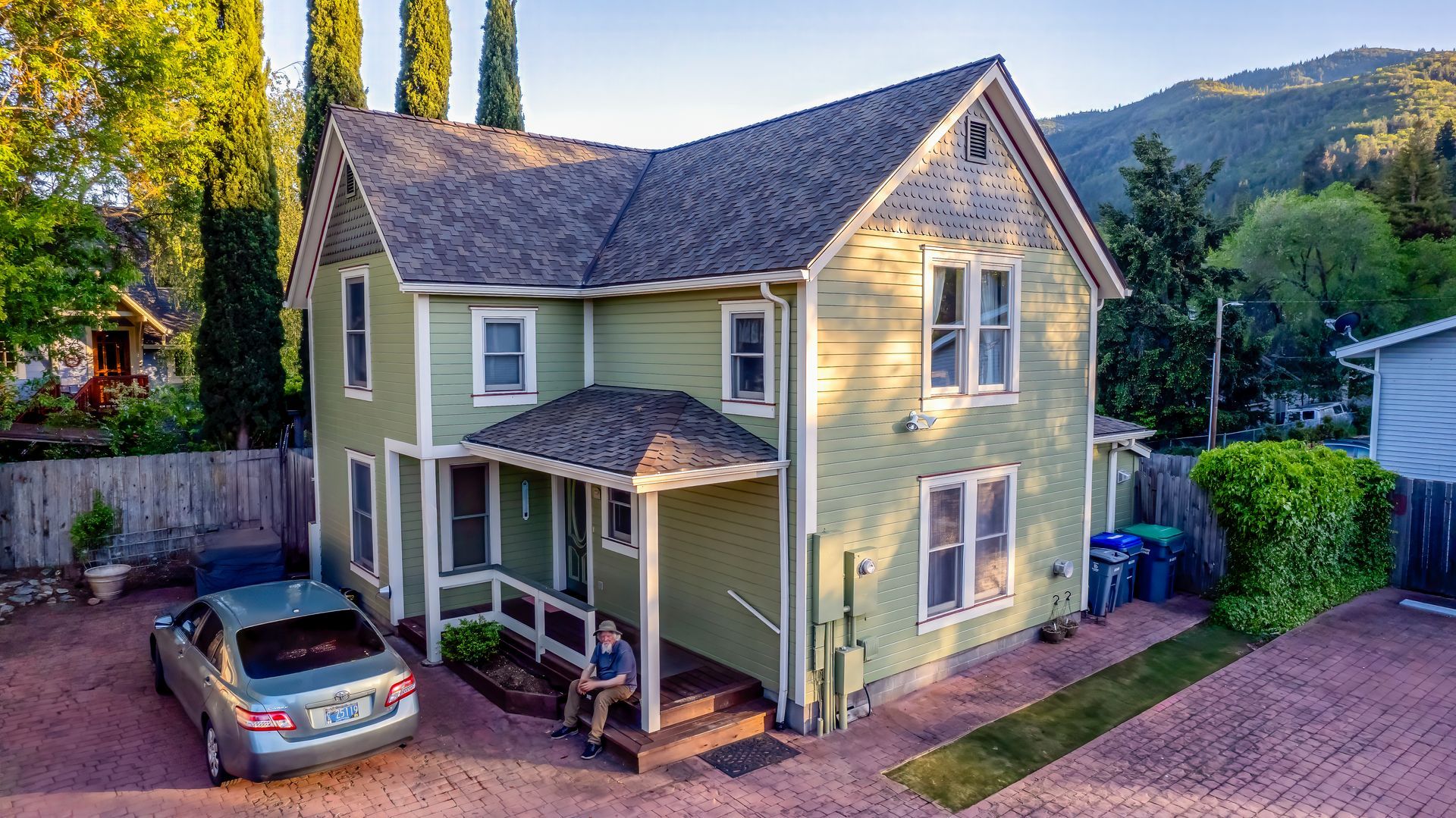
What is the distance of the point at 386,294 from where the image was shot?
11805 mm

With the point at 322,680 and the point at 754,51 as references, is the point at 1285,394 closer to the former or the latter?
the point at 754,51

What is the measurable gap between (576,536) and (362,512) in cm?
342

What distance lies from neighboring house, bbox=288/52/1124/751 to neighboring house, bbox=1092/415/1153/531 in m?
0.57

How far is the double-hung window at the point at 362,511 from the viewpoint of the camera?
12.8 meters

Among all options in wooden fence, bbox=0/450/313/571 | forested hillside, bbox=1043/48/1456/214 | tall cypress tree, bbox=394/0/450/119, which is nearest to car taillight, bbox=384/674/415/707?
wooden fence, bbox=0/450/313/571

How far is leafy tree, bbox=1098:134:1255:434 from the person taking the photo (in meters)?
28.0

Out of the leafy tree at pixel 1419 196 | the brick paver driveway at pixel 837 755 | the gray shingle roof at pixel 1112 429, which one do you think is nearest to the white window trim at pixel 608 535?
the brick paver driveway at pixel 837 755

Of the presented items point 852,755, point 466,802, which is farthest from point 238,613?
point 852,755

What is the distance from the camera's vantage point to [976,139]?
10.7m

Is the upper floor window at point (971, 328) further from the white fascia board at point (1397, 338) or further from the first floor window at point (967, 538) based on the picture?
the white fascia board at point (1397, 338)

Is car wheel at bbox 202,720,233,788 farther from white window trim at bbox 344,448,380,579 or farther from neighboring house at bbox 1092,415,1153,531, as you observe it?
neighboring house at bbox 1092,415,1153,531

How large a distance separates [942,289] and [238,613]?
8462 mm

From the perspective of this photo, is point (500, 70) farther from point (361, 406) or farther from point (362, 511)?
point (362, 511)

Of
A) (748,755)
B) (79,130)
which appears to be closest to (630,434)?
(748,755)
